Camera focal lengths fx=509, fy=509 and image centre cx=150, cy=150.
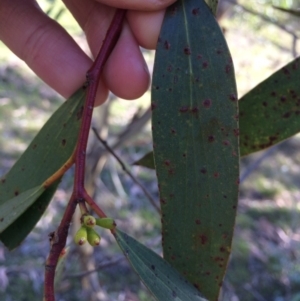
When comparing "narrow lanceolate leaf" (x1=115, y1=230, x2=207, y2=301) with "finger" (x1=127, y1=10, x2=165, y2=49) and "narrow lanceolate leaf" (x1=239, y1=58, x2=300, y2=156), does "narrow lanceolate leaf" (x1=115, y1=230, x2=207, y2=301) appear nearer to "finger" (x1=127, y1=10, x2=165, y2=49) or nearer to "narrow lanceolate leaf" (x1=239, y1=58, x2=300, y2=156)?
"narrow lanceolate leaf" (x1=239, y1=58, x2=300, y2=156)

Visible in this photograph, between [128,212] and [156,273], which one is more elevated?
[128,212]

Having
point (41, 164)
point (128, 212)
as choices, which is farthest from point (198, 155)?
point (128, 212)

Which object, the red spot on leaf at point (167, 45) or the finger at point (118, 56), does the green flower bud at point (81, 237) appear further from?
the finger at point (118, 56)

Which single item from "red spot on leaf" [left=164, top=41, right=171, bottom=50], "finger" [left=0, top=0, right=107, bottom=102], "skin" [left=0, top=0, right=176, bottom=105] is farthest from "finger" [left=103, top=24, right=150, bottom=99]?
"red spot on leaf" [left=164, top=41, right=171, bottom=50]

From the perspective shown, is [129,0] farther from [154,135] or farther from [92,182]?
[92,182]

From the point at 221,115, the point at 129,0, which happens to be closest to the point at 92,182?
the point at 129,0

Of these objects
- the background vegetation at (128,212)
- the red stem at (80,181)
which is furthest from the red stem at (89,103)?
the background vegetation at (128,212)

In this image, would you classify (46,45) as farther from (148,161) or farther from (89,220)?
(89,220)

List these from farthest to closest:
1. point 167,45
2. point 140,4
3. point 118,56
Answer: point 118,56, point 140,4, point 167,45
